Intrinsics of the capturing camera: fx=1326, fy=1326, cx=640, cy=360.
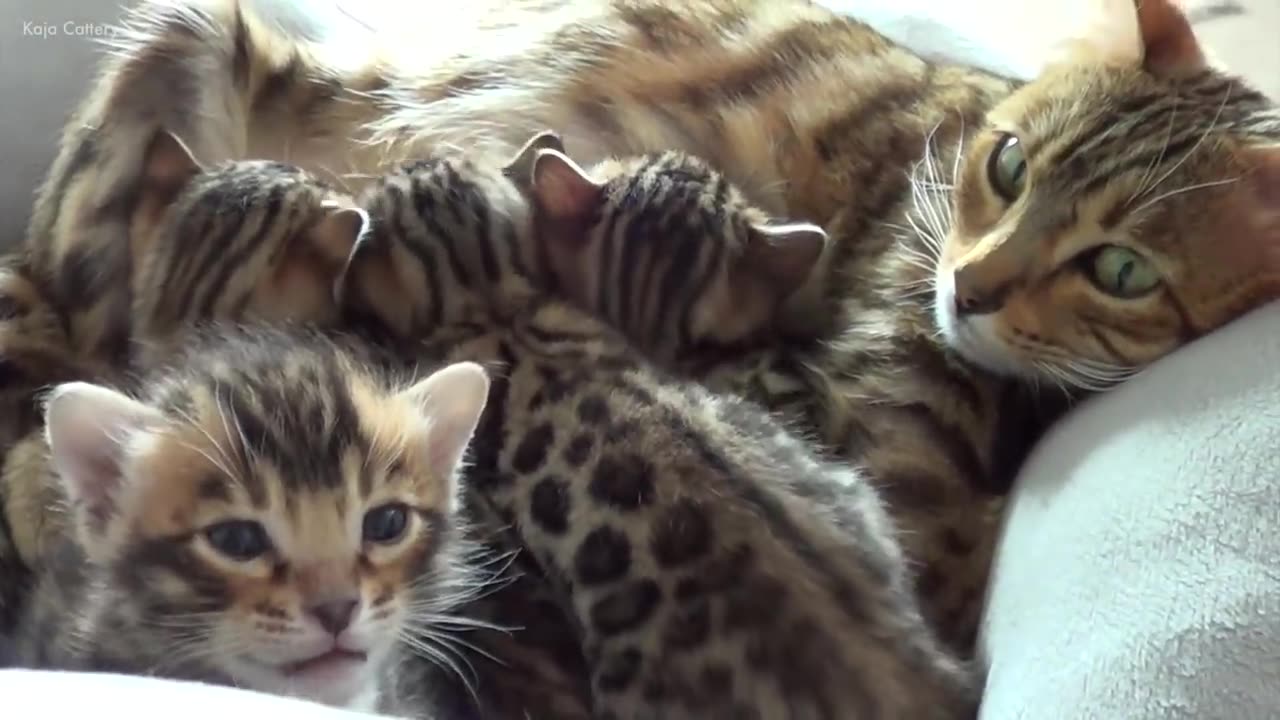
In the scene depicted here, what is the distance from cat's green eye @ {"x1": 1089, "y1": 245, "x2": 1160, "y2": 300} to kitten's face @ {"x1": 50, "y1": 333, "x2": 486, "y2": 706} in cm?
66

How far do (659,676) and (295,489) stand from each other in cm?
32

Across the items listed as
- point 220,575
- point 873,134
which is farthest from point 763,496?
point 873,134

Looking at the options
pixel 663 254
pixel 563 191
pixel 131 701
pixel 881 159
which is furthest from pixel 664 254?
pixel 131 701

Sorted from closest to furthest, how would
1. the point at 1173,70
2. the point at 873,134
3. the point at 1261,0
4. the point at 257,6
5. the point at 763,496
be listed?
1. the point at 763,496
2. the point at 1173,70
3. the point at 873,134
4. the point at 257,6
5. the point at 1261,0

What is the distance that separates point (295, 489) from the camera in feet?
3.34

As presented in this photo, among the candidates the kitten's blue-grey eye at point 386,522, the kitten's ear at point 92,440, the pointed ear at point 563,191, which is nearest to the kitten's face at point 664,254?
the pointed ear at point 563,191

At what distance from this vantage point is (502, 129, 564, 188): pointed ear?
4.81 ft

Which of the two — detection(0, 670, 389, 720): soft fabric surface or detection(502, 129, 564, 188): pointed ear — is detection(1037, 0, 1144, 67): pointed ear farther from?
detection(0, 670, 389, 720): soft fabric surface

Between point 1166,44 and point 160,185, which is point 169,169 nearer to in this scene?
point 160,185

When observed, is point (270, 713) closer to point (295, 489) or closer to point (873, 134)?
point (295, 489)

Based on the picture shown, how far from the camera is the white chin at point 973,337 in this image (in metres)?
1.27

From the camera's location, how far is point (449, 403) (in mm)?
1133

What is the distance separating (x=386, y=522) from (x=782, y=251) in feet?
1.90

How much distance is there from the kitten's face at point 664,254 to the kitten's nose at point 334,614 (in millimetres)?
545
